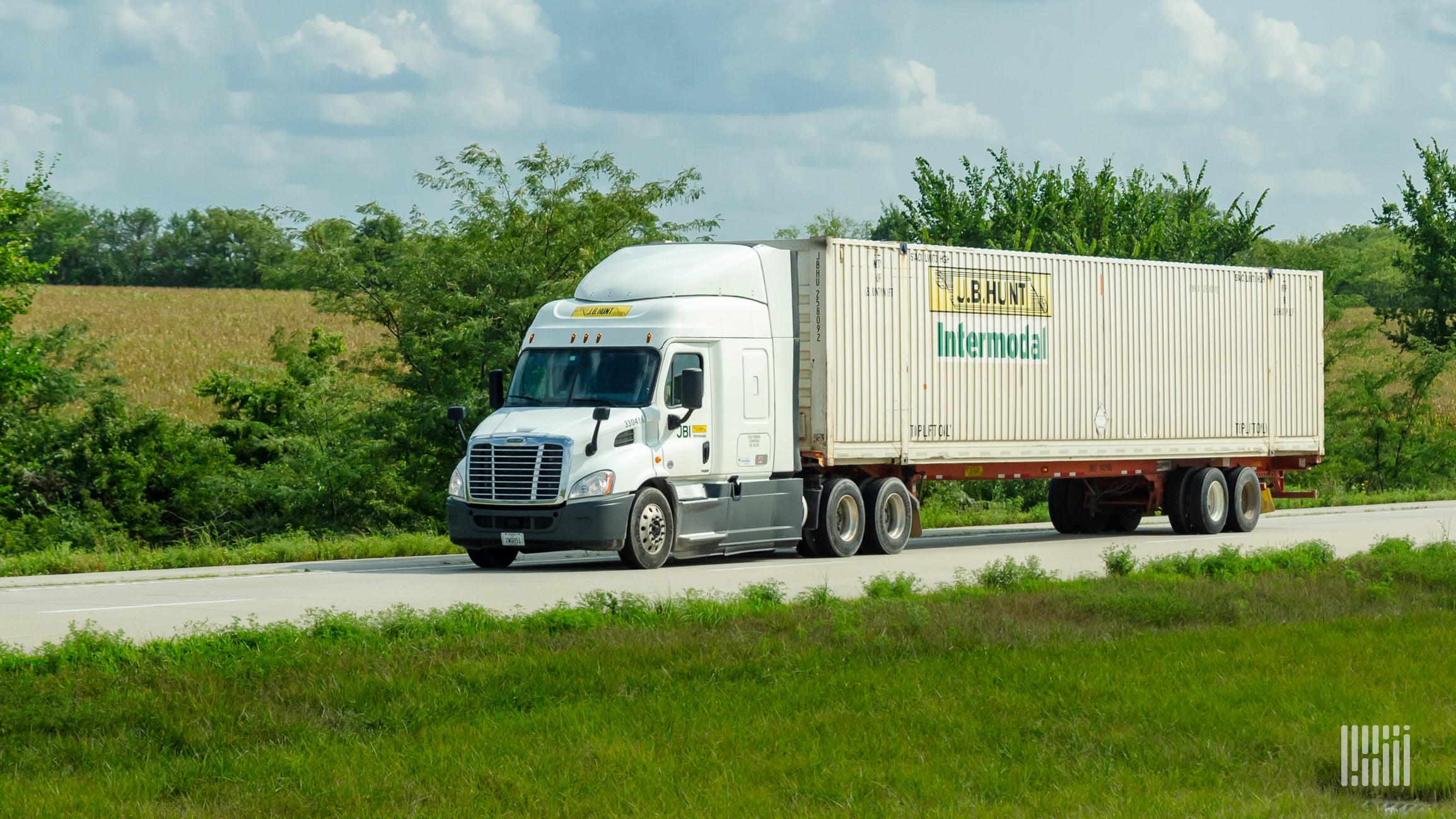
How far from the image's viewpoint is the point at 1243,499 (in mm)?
26328

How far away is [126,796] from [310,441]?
25.6m

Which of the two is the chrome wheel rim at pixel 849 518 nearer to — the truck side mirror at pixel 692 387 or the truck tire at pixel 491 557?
the truck side mirror at pixel 692 387

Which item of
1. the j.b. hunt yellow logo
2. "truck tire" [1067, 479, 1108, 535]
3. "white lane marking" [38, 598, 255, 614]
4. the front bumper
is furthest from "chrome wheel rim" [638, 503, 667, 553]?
"truck tire" [1067, 479, 1108, 535]

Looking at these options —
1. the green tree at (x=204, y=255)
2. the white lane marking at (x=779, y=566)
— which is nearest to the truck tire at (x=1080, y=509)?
the white lane marking at (x=779, y=566)

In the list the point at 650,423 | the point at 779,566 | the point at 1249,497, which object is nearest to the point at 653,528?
the point at 650,423

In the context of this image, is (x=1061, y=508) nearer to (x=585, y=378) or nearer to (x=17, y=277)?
(x=585, y=378)

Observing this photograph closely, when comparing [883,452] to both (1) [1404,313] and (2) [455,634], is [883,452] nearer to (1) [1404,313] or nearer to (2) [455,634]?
(2) [455,634]

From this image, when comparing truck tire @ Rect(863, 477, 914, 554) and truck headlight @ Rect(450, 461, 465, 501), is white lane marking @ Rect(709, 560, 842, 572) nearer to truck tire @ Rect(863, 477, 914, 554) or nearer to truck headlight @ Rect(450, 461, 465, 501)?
truck tire @ Rect(863, 477, 914, 554)

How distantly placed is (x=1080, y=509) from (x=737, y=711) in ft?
60.1

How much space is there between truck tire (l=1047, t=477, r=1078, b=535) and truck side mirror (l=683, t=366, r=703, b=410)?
9.26 m

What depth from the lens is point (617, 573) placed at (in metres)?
18.2

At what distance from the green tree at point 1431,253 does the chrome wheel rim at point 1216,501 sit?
90.7 ft

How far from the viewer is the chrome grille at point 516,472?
59.5 ft

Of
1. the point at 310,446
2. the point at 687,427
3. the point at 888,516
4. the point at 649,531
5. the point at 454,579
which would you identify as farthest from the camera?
the point at 310,446
